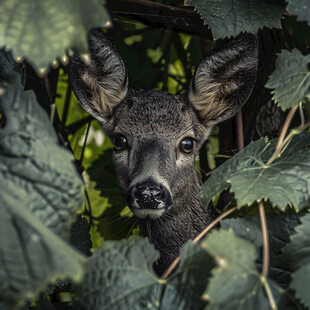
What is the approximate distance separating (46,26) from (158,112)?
1.19m

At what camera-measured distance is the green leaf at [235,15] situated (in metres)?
1.75

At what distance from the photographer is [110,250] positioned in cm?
122

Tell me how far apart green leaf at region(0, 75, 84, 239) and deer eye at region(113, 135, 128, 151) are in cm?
115

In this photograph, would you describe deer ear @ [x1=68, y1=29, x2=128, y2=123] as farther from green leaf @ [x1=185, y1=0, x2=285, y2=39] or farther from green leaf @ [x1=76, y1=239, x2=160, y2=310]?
green leaf @ [x1=76, y1=239, x2=160, y2=310]

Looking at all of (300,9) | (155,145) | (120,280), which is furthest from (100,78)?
(120,280)

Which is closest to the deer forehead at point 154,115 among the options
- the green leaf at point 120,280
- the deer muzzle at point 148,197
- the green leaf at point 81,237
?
the deer muzzle at point 148,197

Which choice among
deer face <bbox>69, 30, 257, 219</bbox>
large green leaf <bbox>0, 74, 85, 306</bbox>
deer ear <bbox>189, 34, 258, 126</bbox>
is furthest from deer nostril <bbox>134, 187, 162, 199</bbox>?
large green leaf <bbox>0, 74, 85, 306</bbox>

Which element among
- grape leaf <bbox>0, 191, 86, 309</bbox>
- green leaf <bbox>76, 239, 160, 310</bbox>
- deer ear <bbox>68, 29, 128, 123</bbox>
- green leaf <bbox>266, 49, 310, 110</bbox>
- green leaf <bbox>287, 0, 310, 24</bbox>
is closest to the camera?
grape leaf <bbox>0, 191, 86, 309</bbox>

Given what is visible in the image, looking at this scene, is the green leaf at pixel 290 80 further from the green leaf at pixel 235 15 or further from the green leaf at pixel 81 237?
the green leaf at pixel 81 237

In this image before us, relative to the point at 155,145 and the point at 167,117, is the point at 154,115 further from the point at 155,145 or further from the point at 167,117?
the point at 155,145

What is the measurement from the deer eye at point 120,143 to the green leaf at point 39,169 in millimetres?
1146

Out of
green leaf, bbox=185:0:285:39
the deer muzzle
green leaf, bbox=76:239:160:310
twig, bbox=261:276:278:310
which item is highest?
green leaf, bbox=185:0:285:39

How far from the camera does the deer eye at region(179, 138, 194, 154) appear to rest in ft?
7.28

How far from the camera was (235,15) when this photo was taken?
176 centimetres
